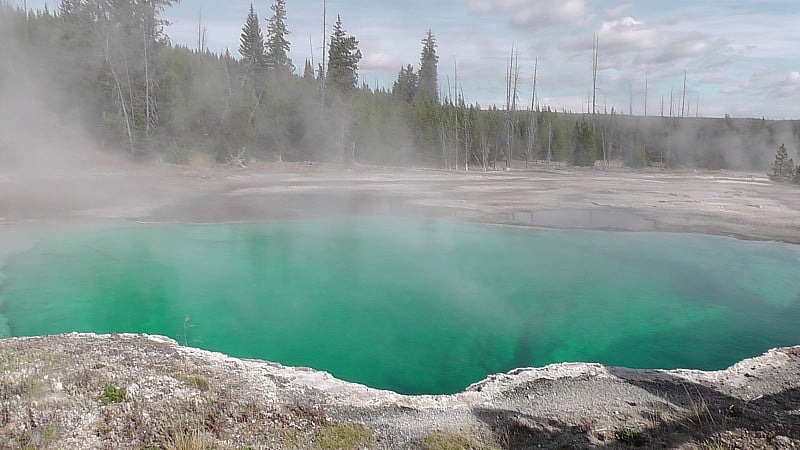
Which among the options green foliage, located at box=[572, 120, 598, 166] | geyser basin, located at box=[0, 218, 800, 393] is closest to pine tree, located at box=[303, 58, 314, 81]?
green foliage, located at box=[572, 120, 598, 166]

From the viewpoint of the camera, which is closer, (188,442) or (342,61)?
(188,442)

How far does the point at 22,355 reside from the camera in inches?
275

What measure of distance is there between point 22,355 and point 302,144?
107 ft

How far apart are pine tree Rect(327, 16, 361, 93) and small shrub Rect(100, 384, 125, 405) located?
34629 mm

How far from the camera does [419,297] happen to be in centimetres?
1141

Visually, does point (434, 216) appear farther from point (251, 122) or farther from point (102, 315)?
point (251, 122)

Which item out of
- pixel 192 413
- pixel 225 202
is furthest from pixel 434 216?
pixel 192 413

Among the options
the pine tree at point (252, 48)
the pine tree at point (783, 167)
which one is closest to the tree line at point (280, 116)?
the pine tree at point (252, 48)

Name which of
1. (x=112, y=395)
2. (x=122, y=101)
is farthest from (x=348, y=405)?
(x=122, y=101)

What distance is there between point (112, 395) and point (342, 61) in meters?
36.0

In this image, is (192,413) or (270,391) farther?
(270,391)

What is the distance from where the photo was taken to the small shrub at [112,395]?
234 inches

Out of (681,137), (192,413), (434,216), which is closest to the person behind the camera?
(192,413)

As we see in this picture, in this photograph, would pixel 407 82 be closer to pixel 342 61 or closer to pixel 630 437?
pixel 342 61
